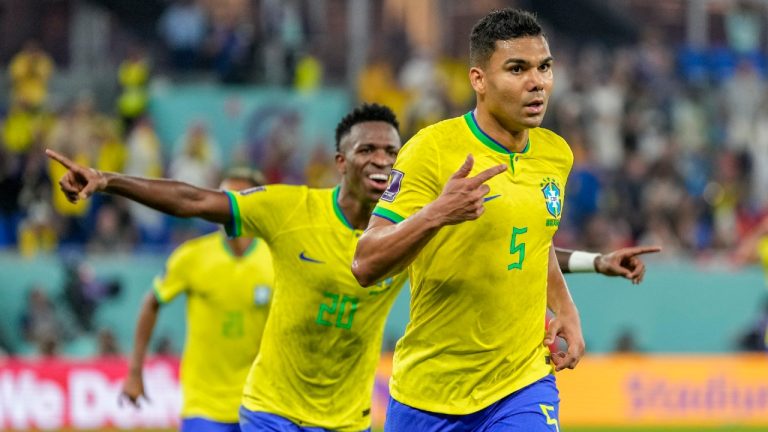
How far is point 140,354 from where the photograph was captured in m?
10.3

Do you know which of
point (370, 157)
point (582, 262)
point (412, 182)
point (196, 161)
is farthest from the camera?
point (196, 161)

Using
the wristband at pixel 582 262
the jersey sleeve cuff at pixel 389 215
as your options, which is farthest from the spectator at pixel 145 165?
the jersey sleeve cuff at pixel 389 215

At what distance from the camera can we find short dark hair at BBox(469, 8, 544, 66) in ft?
21.2

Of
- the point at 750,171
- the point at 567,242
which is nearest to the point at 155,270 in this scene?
the point at 567,242

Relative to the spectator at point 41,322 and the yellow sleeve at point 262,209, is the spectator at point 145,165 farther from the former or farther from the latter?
the yellow sleeve at point 262,209

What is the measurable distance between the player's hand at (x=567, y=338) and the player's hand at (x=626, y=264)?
1.21 feet

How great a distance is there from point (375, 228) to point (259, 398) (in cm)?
233

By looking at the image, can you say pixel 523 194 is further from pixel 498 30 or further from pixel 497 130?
pixel 498 30

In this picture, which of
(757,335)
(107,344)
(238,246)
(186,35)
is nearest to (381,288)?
(238,246)

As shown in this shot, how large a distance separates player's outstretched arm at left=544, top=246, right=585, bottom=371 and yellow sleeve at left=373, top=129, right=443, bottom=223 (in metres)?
1.09

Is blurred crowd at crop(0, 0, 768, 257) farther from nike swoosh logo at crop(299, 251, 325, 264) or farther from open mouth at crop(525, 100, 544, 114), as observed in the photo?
open mouth at crop(525, 100, 544, 114)

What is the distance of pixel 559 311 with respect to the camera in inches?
282

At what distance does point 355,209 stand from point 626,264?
65.5 inches

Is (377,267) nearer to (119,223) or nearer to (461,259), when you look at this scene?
(461,259)
